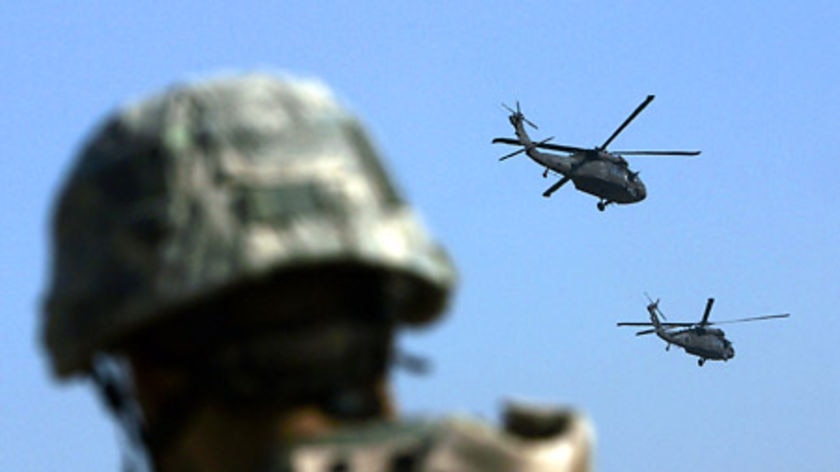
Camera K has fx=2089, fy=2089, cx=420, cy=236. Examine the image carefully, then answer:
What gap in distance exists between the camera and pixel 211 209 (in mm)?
3930

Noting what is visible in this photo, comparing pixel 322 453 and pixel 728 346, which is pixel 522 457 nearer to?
pixel 322 453

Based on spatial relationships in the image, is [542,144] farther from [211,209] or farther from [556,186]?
[211,209]

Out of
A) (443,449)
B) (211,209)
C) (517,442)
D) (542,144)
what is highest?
(542,144)

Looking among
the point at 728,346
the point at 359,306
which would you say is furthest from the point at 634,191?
the point at 359,306

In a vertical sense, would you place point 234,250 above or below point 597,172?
below

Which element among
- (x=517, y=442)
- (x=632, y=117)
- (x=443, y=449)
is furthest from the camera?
(x=632, y=117)

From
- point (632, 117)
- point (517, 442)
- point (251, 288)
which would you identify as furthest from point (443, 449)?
point (632, 117)

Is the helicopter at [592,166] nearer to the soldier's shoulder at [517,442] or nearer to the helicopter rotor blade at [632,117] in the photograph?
the helicopter rotor blade at [632,117]

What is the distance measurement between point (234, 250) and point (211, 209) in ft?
0.39

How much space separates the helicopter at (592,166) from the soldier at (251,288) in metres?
69.7

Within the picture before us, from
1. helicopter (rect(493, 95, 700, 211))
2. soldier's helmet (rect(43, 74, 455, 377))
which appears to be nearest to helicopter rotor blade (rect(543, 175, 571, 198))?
helicopter (rect(493, 95, 700, 211))

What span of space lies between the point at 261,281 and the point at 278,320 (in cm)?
10

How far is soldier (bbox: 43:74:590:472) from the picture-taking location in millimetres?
3859

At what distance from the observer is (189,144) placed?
3.99 meters
